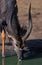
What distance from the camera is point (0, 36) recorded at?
8.73 metres

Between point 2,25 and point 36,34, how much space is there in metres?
0.93

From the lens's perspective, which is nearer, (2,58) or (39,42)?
(2,58)

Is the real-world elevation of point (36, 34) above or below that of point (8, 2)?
below

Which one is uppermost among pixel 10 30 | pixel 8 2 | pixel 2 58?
pixel 8 2

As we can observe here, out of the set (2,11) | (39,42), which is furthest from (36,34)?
(2,11)

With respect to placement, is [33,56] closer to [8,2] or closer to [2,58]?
[2,58]

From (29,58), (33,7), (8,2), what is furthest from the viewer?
(33,7)

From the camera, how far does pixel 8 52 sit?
8.28 m

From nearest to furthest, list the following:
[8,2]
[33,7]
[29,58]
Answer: [29,58]
[8,2]
[33,7]

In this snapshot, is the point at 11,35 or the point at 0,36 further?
the point at 0,36

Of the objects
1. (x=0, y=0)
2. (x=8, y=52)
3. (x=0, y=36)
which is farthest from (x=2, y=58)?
(x=0, y=0)

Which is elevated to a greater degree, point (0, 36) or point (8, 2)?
point (8, 2)

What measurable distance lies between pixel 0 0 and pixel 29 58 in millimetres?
1684

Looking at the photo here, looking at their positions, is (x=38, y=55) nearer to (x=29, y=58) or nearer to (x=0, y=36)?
(x=29, y=58)
